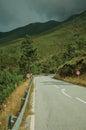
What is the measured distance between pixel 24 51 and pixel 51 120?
7908 cm

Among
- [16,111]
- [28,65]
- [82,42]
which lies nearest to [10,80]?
[28,65]

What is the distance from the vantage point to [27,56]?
91188mm

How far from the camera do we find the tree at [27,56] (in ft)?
296

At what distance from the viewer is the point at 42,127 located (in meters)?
10.2

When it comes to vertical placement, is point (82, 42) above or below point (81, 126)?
above

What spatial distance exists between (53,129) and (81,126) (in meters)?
A: 0.99

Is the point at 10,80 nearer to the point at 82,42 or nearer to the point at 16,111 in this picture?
the point at 16,111

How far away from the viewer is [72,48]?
11569 centimetres

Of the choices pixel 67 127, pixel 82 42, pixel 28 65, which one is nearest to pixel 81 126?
pixel 67 127

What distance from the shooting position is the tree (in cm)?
9031

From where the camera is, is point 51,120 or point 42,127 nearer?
point 42,127

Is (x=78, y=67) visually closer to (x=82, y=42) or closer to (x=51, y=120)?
(x=51, y=120)

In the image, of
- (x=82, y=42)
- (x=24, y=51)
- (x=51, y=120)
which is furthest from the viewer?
(x=82, y=42)

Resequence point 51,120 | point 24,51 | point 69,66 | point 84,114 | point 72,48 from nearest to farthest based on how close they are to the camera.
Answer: point 51,120
point 84,114
point 69,66
point 24,51
point 72,48
